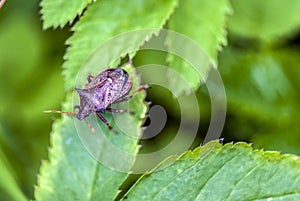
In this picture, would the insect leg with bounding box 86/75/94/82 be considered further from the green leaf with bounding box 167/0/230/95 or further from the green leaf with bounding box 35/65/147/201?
the green leaf with bounding box 167/0/230/95

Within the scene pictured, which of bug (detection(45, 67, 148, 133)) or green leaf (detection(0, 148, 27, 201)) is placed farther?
green leaf (detection(0, 148, 27, 201))

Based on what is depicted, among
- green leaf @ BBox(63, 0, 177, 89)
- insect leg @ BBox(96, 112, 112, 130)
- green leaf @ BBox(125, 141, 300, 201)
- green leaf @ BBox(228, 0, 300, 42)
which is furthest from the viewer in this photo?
green leaf @ BBox(228, 0, 300, 42)

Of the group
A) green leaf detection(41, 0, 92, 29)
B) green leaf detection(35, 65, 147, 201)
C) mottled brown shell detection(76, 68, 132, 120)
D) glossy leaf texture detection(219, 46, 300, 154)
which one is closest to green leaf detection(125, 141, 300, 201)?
green leaf detection(35, 65, 147, 201)

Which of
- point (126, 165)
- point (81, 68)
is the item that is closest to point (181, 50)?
point (81, 68)

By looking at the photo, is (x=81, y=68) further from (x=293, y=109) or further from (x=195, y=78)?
(x=293, y=109)

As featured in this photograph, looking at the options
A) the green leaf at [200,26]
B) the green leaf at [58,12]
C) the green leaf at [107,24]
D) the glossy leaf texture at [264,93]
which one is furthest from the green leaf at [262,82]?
the green leaf at [58,12]

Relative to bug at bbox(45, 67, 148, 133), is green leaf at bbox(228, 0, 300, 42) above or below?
above

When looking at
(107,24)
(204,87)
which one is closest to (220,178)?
(107,24)
